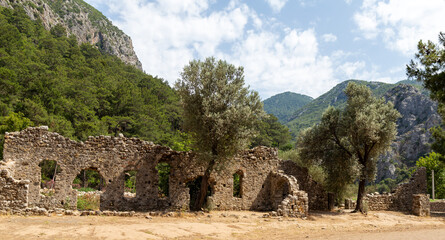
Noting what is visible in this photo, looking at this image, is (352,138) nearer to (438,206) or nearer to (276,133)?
(438,206)

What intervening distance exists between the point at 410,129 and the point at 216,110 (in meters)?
100

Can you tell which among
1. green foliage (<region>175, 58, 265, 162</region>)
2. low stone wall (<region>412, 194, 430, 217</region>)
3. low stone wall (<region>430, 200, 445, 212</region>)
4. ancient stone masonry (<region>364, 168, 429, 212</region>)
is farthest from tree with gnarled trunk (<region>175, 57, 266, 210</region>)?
low stone wall (<region>430, 200, 445, 212</region>)

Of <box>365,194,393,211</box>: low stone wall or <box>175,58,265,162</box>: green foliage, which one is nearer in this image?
<box>175,58,265,162</box>: green foliage

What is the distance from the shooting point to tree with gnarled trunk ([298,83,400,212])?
18359 millimetres

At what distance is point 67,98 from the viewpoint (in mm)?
39281

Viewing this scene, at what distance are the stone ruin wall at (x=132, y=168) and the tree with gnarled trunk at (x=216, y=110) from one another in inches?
50.1

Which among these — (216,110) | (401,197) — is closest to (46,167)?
(216,110)

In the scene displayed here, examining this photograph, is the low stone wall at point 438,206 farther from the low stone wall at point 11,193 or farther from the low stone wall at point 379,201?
the low stone wall at point 11,193

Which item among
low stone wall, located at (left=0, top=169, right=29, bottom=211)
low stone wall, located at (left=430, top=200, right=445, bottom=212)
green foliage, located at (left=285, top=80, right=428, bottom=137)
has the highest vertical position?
green foliage, located at (left=285, top=80, right=428, bottom=137)

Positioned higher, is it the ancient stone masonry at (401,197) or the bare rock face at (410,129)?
the bare rock face at (410,129)

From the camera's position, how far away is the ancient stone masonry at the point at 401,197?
21364mm

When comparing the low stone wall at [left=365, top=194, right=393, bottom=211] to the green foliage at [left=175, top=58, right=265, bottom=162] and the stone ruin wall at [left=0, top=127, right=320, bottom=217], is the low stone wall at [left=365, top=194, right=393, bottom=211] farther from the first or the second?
the green foliage at [left=175, top=58, right=265, bottom=162]

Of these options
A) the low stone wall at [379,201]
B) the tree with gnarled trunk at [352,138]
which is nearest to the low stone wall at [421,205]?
the low stone wall at [379,201]

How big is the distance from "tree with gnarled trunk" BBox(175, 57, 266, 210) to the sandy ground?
132 inches
